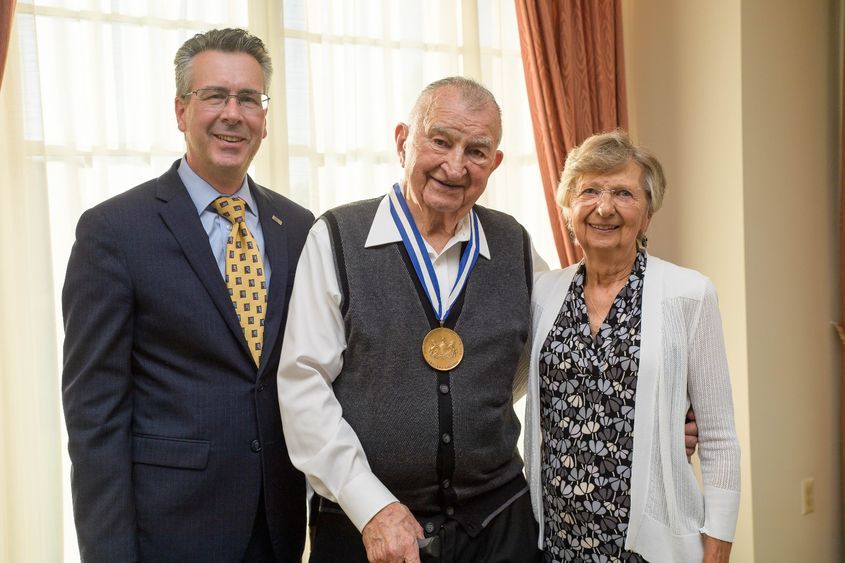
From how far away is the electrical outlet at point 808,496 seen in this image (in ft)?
11.1

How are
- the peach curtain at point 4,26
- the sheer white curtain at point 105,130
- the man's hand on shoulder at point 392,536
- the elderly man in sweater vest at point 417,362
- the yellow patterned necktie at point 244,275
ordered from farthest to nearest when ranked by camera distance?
1. the sheer white curtain at point 105,130
2. the peach curtain at point 4,26
3. the yellow patterned necktie at point 244,275
4. the elderly man in sweater vest at point 417,362
5. the man's hand on shoulder at point 392,536

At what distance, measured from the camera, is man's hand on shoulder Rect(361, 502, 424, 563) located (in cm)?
154

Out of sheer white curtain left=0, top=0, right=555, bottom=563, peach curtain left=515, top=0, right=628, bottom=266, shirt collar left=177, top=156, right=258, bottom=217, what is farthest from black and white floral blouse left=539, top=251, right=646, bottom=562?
peach curtain left=515, top=0, right=628, bottom=266

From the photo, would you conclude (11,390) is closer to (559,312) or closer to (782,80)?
(559,312)

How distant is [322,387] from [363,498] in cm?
25

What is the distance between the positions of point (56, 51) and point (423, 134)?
141 centimetres

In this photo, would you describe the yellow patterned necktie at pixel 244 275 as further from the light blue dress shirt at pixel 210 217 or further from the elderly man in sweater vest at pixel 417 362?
the elderly man in sweater vest at pixel 417 362

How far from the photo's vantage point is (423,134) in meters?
1.78

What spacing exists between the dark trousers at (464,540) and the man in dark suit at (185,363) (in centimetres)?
14

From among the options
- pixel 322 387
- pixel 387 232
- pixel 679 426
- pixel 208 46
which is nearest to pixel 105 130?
pixel 208 46

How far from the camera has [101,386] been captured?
169 centimetres

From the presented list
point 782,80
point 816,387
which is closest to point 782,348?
point 816,387

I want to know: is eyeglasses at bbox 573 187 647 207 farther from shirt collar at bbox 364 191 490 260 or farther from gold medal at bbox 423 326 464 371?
gold medal at bbox 423 326 464 371

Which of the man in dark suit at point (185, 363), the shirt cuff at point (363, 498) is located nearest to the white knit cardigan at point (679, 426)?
the shirt cuff at point (363, 498)
